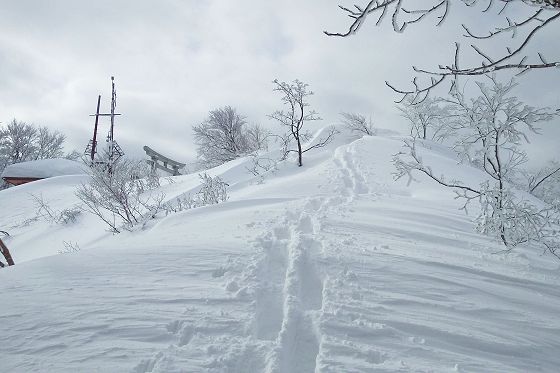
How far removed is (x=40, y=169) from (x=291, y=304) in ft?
86.9

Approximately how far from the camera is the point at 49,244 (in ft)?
31.3

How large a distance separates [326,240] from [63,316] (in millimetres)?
2855

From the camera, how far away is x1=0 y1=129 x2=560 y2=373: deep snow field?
194 centimetres

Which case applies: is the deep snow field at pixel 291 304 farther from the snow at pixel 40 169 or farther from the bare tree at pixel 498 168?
the snow at pixel 40 169

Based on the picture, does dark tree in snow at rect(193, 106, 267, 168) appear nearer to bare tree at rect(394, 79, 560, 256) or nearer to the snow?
the snow

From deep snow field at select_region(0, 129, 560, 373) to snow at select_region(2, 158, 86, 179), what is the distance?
22598mm

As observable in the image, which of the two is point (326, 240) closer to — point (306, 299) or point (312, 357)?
point (306, 299)

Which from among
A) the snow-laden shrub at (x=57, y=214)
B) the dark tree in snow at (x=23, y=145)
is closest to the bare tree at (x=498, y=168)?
the snow-laden shrub at (x=57, y=214)

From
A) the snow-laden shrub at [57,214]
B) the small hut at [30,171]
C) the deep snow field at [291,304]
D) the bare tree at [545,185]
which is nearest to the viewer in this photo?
the deep snow field at [291,304]

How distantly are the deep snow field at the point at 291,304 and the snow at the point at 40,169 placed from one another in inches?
890

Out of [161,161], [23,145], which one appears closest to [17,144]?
[23,145]

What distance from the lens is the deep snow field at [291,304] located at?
194 centimetres

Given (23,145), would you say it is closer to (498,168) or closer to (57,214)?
(57,214)

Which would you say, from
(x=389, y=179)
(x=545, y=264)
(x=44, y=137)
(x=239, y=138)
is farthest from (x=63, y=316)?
(x=44, y=137)
